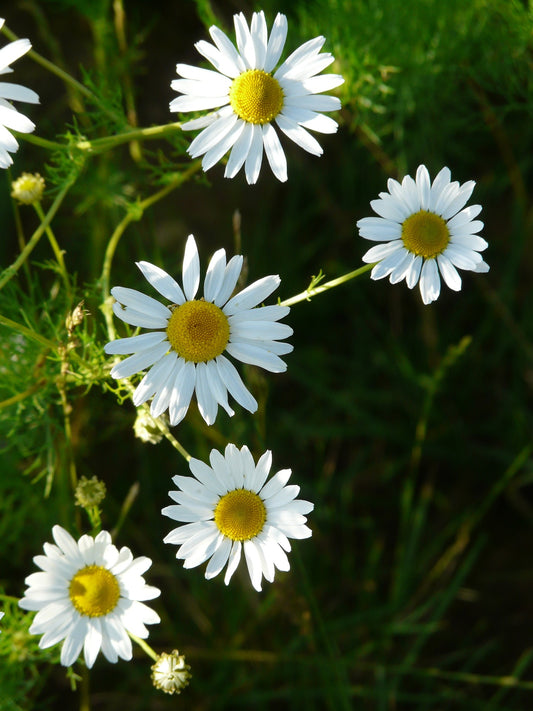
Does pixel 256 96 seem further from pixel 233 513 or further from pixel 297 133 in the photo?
pixel 233 513

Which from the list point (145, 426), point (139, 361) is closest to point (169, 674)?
point (145, 426)

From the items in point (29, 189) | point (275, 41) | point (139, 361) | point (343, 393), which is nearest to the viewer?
point (139, 361)

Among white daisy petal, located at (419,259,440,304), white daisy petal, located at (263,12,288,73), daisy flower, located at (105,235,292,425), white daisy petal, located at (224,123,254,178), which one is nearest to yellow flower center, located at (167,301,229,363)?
daisy flower, located at (105,235,292,425)

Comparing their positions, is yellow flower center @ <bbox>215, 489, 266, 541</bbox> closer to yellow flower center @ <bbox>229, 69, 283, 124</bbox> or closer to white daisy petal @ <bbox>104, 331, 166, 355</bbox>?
white daisy petal @ <bbox>104, 331, 166, 355</bbox>

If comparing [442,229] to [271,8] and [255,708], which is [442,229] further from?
[255,708]

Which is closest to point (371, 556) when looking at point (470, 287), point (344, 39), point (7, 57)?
point (470, 287)
